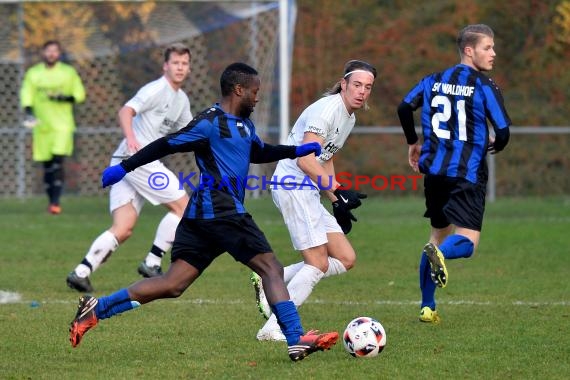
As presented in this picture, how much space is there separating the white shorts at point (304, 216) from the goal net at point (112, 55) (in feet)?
32.4

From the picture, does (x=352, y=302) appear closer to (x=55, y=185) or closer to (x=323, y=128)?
(x=323, y=128)

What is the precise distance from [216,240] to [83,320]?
0.87m

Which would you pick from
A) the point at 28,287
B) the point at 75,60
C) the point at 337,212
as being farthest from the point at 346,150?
the point at 337,212

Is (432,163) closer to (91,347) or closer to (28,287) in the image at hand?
(91,347)

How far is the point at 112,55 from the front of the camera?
18594 millimetres

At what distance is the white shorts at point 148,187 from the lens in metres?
9.83

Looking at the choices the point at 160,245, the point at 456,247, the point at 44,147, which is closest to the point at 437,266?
the point at 456,247

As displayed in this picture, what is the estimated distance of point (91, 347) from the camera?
7055mm

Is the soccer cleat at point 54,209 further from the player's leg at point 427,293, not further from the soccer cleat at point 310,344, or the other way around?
the soccer cleat at point 310,344

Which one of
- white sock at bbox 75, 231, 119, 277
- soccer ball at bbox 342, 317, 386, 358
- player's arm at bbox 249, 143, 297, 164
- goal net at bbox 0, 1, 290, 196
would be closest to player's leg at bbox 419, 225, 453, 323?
soccer ball at bbox 342, 317, 386, 358

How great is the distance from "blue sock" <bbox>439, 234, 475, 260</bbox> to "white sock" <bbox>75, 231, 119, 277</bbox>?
9.75 ft

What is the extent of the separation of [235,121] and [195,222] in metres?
0.60

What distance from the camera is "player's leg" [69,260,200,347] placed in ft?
21.9

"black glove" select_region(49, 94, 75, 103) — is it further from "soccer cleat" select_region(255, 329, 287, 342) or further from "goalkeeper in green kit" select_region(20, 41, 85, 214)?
"soccer cleat" select_region(255, 329, 287, 342)
